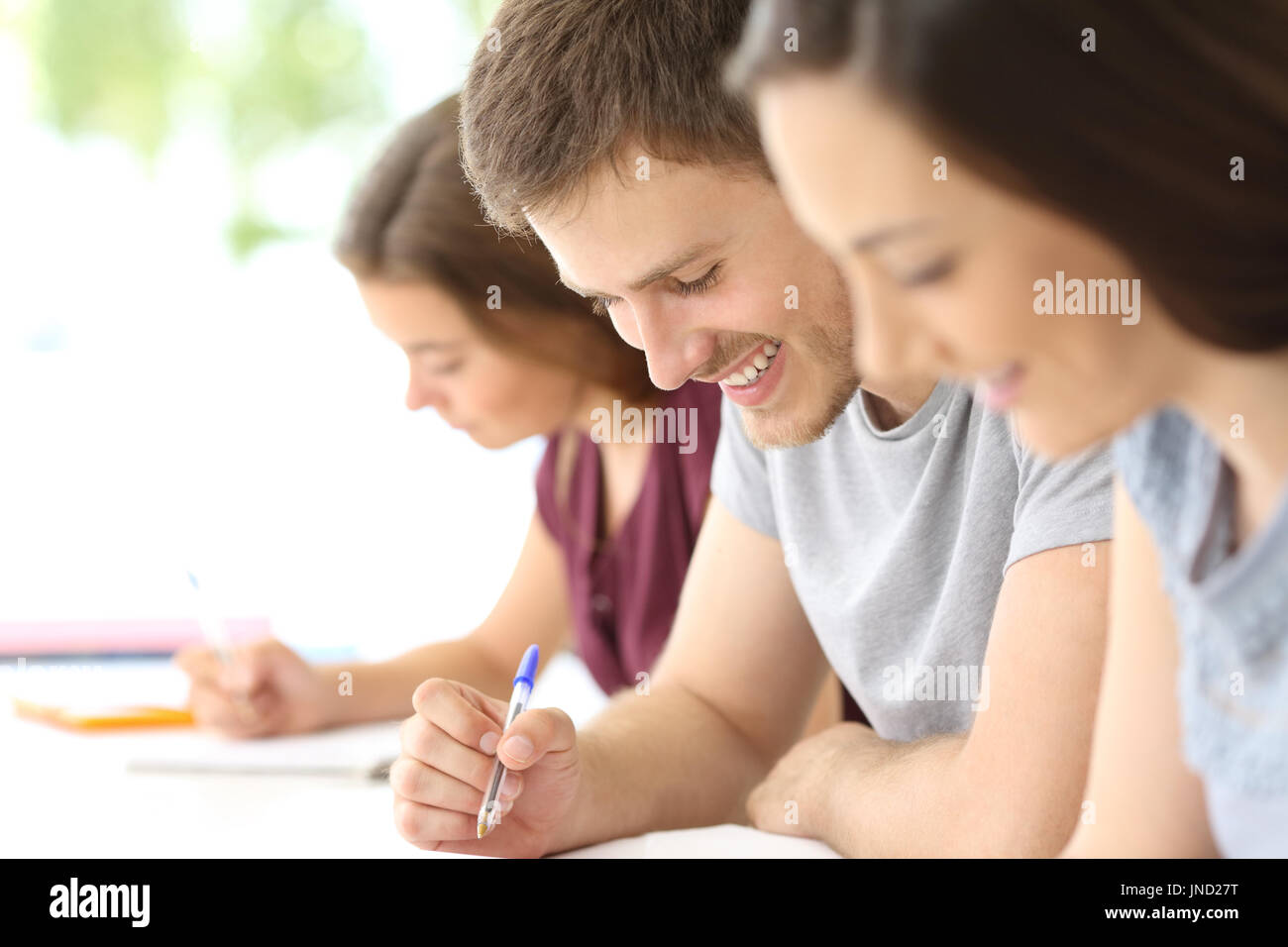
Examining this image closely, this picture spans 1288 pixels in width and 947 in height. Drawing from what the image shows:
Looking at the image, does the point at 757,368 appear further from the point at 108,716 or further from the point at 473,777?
the point at 108,716

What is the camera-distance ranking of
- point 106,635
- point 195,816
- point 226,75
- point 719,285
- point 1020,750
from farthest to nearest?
point 226,75
point 106,635
point 195,816
point 719,285
point 1020,750

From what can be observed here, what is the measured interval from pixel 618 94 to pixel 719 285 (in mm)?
169

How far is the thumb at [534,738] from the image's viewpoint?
96cm

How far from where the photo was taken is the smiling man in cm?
91

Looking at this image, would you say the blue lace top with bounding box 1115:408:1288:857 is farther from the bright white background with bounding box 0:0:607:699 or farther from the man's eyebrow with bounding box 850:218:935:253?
the bright white background with bounding box 0:0:607:699

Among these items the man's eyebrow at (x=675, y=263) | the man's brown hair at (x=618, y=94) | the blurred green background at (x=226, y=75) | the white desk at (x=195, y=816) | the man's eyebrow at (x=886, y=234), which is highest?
the blurred green background at (x=226, y=75)

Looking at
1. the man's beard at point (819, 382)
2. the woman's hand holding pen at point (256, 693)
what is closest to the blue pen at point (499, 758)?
the man's beard at point (819, 382)

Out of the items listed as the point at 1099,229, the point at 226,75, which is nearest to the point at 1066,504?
the point at 1099,229

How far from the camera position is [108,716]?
154 centimetres

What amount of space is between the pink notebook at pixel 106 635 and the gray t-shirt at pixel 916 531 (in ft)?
6.92

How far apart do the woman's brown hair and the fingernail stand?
0.85 meters

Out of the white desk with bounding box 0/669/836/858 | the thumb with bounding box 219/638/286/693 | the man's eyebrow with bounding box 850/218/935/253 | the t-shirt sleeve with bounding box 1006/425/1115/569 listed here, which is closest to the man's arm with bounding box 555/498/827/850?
the white desk with bounding box 0/669/836/858

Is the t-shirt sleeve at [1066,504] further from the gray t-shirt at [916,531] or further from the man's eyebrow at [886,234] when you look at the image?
the man's eyebrow at [886,234]
